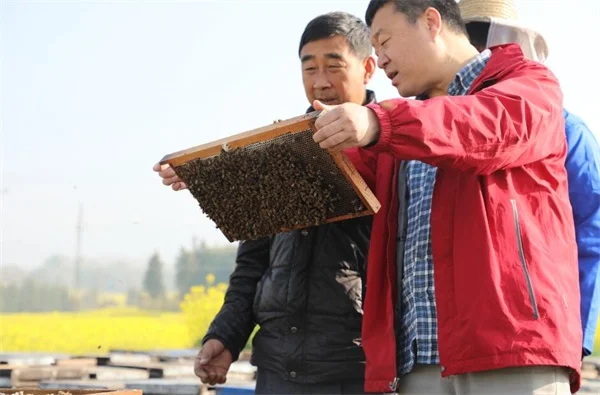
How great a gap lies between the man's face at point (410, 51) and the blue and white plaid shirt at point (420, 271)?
0.38 ft

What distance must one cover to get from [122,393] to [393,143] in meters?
1.24

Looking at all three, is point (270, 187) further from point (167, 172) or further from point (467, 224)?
point (467, 224)

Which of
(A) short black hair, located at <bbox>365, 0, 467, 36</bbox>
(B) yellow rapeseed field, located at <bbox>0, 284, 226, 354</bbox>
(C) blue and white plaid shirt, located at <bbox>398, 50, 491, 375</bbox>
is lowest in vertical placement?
(B) yellow rapeseed field, located at <bbox>0, 284, 226, 354</bbox>

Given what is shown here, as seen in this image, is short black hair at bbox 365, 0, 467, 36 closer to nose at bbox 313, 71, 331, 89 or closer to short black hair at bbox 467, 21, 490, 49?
nose at bbox 313, 71, 331, 89

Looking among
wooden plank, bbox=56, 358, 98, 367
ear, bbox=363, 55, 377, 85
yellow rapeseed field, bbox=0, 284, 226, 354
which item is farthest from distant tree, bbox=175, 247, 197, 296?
ear, bbox=363, 55, 377, 85

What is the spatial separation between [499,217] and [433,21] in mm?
918

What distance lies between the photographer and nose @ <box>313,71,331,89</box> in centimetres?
421

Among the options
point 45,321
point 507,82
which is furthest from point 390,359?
point 45,321

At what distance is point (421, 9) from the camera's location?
11.2 feet

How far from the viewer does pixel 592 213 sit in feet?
11.6

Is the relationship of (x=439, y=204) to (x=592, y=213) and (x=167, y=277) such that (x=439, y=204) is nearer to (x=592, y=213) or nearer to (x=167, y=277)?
(x=592, y=213)

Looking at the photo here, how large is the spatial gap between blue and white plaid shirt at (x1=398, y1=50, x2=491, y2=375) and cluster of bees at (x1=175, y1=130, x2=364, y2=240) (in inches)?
13.7

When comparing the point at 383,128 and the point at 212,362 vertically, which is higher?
the point at 383,128

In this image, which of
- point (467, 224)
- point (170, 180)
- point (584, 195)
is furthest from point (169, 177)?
point (584, 195)
